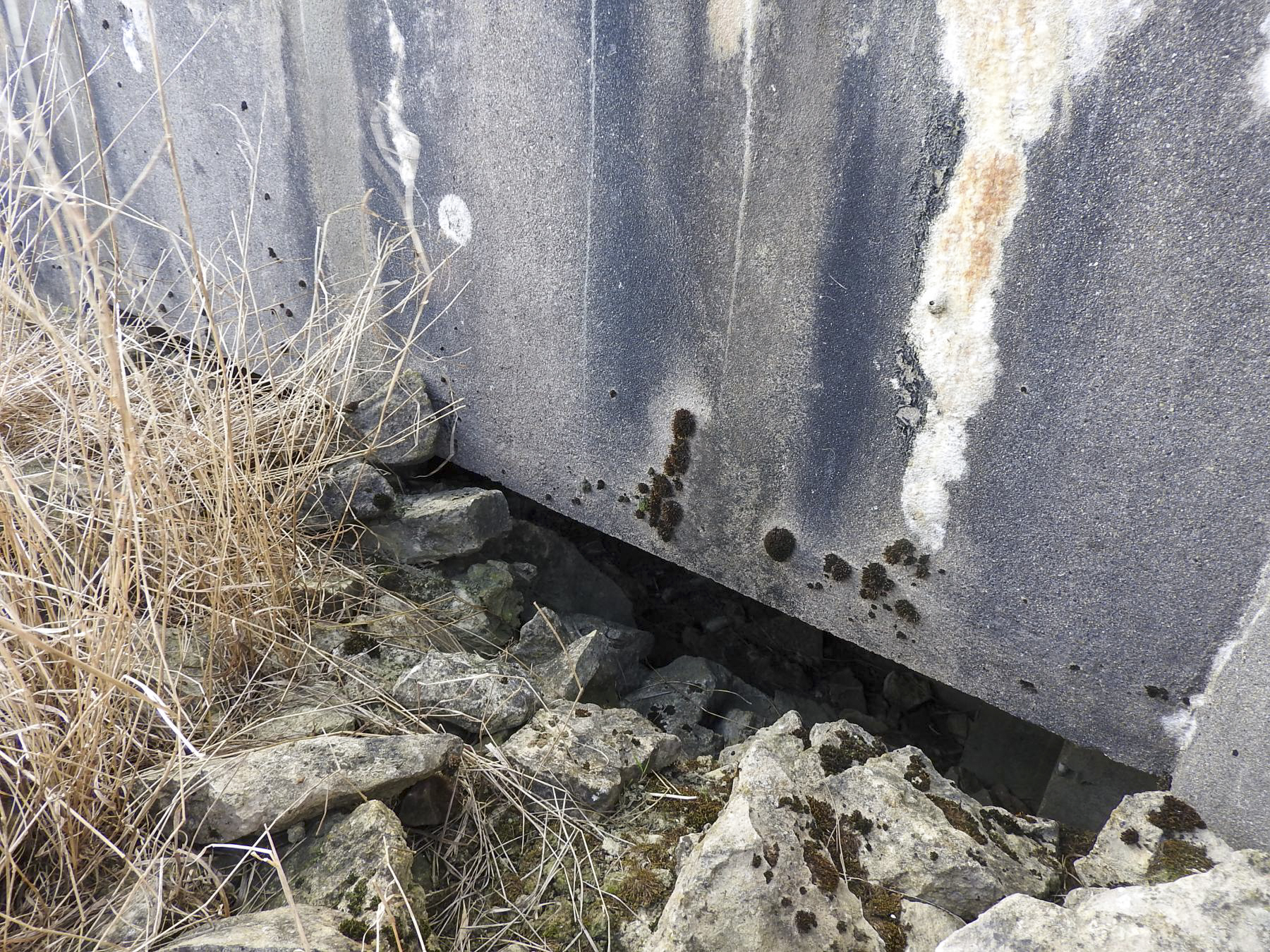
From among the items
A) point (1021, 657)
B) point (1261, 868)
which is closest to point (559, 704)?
point (1021, 657)

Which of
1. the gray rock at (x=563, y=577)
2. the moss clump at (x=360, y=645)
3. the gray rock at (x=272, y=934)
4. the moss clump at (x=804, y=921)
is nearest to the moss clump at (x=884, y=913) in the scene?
the moss clump at (x=804, y=921)

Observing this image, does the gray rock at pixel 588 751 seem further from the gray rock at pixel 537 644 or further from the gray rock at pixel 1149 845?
the gray rock at pixel 1149 845

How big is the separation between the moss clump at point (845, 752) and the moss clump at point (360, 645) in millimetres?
1082

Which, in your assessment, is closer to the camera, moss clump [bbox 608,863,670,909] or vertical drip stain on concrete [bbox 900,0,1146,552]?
vertical drip stain on concrete [bbox 900,0,1146,552]

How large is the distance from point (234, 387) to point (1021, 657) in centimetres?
217

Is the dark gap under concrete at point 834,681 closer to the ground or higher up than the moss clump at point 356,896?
closer to the ground

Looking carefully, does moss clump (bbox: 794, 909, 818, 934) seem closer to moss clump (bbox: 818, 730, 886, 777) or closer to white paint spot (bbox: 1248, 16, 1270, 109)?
moss clump (bbox: 818, 730, 886, 777)

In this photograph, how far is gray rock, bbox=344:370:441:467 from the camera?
252 centimetres

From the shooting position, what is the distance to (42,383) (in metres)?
2.11

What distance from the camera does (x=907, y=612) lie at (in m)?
1.75

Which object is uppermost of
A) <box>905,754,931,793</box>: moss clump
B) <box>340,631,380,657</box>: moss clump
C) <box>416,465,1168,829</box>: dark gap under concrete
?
<box>905,754,931,793</box>: moss clump

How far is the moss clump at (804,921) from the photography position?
1.30 m

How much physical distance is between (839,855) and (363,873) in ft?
2.66

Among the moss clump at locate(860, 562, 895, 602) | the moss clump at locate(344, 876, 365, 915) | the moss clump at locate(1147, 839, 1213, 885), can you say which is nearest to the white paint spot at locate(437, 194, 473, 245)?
the moss clump at locate(860, 562, 895, 602)
